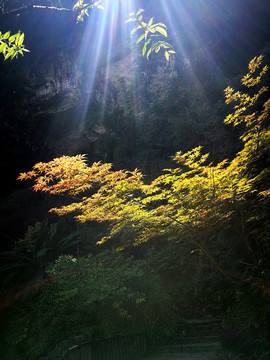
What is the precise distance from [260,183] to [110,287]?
324 cm

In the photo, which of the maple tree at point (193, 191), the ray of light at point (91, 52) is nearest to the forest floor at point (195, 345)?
the maple tree at point (193, 191)

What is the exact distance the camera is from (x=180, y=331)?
4812 millimetres

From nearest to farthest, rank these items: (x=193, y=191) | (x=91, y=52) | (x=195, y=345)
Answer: (x=193, y=191) → (x=195, y=345) → (x=91, y=52)

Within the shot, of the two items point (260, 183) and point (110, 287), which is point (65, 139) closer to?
point (110, 287)

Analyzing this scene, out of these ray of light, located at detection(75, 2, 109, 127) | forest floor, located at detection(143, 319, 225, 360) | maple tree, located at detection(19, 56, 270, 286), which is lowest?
forest floor, located at detection(143, 319, 225, 360)

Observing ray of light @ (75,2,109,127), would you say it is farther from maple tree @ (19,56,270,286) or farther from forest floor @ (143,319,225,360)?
forest floor @ (143,319,225,360)

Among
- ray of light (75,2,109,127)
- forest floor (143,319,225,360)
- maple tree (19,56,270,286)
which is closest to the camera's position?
maple tree (19,56,270,286)

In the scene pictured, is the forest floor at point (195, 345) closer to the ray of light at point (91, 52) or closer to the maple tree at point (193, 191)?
the maple tree at point (193, 191)

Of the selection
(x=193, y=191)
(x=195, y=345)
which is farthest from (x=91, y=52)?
(x=195, y=345)

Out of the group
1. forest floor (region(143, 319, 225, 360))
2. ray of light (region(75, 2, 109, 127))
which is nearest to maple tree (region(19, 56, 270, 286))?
forest floor (region(143, 319, 225, 360))

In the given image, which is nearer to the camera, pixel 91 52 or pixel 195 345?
pixel 195 345

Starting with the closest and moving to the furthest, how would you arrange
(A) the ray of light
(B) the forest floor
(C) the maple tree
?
1. (C) the maple tree
2. (B) the forest floor
3. (A) the ray of light

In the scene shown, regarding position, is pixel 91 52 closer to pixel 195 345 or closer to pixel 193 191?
pixel 193 191

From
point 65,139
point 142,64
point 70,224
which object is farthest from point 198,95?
point 70,224
